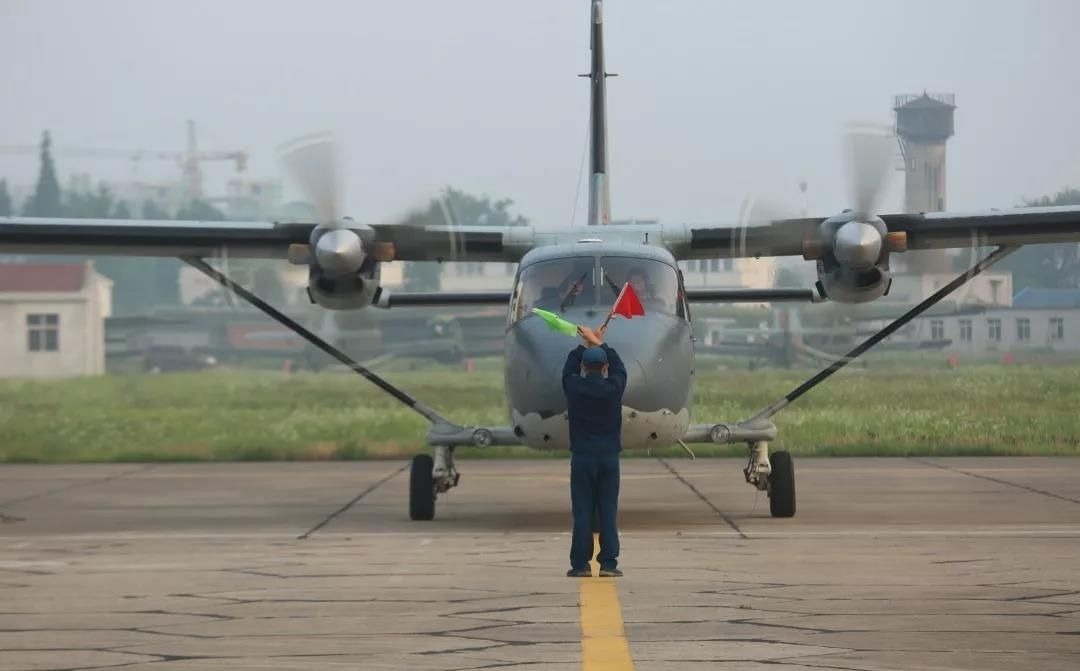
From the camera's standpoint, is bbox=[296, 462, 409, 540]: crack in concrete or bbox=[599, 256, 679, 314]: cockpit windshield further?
bbox=[296, 462, 409, 540]: crack in concrete

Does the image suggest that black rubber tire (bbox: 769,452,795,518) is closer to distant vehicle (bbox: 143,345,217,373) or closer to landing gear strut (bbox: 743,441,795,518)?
landing gear strut (bbox: 743,441,795,518)

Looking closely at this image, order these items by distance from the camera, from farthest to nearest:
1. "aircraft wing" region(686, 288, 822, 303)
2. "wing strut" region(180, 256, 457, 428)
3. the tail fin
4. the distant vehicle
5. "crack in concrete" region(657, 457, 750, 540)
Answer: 1. the distant vehicle
2. the tail fin
3. "aircraft wing" region(686, 288, 822, 303)
4. "wing strut" region(180, 256, 457, 428)
5. "crack in concrete" region(657, 457, 750, 540)

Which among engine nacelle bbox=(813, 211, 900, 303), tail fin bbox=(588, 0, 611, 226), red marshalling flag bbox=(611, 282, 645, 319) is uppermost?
tail fin bbox=(588, 0, 611, 226)

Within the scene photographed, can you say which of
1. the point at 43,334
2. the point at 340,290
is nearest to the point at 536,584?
the point at 340,290

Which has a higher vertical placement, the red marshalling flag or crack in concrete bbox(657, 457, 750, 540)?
the red marshalling flag

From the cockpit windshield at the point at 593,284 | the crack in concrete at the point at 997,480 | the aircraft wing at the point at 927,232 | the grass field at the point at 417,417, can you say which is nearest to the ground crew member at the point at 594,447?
the cockpit windshield at the point at 593,284

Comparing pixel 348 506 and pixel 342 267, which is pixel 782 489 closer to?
pixel 342 267

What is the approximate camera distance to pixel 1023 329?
30156 mm

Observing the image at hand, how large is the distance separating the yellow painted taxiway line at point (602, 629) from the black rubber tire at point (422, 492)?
5398mm

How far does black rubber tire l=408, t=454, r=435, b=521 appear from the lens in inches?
643

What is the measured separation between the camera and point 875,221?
16.7 metres

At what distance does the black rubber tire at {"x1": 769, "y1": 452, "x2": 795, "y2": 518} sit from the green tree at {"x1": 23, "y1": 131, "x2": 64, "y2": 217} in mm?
22339

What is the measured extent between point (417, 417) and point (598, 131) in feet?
35.6

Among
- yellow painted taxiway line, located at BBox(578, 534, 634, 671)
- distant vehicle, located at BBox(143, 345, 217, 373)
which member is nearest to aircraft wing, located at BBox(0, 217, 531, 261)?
yellow painted taxiway line, located at BBox(578, 534, 634, 671)
